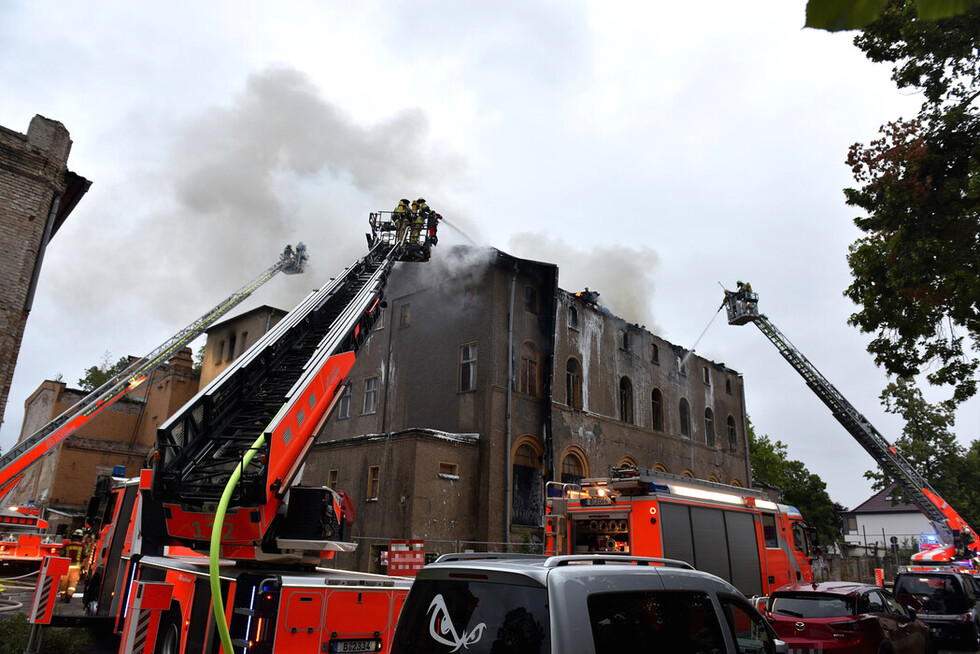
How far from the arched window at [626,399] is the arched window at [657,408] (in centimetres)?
178

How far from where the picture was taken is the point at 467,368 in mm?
22578

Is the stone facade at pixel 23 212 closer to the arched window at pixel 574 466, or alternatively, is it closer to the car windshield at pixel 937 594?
the arched window at pixel 574 466

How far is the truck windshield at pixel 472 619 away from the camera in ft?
12.0

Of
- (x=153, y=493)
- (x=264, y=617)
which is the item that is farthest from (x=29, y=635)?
(x=264, y=617)

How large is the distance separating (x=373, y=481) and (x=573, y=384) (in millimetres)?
8266

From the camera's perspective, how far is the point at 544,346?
2384 cm

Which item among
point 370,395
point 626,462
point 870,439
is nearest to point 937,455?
point 870,439

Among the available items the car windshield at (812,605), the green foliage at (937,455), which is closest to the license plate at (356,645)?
the car windshield at (812,605)

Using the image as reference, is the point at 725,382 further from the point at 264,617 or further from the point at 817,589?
the point at 264,617

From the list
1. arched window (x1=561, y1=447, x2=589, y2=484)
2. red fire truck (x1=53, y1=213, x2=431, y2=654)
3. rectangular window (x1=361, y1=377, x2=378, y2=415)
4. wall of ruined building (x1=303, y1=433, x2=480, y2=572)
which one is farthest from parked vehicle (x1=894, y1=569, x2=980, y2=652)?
rectangular window (x1=361, y1=377, x2=378, y2=415)

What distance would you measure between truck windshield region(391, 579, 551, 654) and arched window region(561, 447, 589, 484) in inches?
753

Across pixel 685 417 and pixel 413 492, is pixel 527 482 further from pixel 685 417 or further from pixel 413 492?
pixel 685 417

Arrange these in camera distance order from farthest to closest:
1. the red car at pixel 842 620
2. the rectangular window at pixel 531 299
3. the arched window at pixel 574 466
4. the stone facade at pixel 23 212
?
the rectangular window at pixel 531 299
the arched window at pixel 574 466
the stone facade at pixel 23 212
the red car at pixel 842 620

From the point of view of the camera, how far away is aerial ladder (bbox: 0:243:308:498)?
15.6 m
